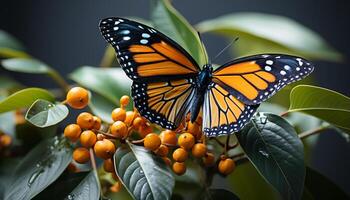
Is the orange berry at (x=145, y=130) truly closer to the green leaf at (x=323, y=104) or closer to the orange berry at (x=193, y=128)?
the orange berry at (x=193, y=128)

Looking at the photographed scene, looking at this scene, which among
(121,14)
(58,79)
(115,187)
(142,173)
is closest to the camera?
(142,173)

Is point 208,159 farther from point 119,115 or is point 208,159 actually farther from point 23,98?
point 23,98

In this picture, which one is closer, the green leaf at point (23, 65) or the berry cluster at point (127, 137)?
the berry cluster at point (127, 137)

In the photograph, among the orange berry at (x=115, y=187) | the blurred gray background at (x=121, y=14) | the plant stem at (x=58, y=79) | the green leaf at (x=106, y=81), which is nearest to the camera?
the orange berry at (x=115, y=187)

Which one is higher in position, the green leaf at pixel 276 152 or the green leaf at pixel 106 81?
the green leaf at pixel 276 152

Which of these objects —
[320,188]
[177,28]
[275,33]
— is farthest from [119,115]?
[275,33]

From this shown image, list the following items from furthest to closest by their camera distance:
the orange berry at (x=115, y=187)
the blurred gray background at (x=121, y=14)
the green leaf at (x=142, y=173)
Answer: the blurred gray background at (x=121, y=14) → the orange berry at (x=115, y=187) → the green leaf at (x=142, y=173)

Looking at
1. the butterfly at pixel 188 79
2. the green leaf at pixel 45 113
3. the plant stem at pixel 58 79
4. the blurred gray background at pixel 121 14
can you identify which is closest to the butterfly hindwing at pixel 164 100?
the butterfly at pixel 188 79
